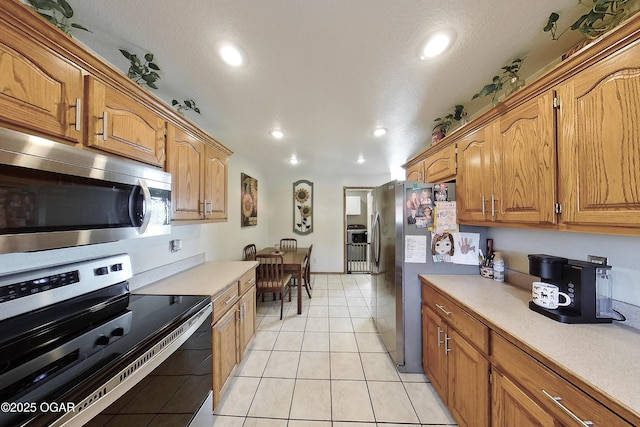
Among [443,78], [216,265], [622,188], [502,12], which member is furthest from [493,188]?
[216,265]

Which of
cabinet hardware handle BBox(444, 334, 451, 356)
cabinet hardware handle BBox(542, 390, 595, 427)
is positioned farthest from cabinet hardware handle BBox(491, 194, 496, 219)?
cabinet hardware handle BBox(542, 390, 595, 427)

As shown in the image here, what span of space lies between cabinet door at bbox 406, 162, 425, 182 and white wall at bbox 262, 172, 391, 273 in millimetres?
2198

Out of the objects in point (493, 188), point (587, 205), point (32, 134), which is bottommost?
point (587, 205)

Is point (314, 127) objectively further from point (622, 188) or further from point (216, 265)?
point (622, 188)

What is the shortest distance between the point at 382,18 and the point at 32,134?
5.17ft

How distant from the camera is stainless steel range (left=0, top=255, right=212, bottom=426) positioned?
0.61m

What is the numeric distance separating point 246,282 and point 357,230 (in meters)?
4.51

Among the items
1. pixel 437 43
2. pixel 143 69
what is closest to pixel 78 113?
pixel 143 69

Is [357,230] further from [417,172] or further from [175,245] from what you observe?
[175,245]

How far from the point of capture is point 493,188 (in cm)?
150

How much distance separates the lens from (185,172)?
1682 mm

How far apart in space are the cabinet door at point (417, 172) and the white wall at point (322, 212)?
220 cm

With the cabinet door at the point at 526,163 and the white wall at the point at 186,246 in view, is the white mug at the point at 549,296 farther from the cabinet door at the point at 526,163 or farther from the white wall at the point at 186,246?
the white wall at the point at 186,246

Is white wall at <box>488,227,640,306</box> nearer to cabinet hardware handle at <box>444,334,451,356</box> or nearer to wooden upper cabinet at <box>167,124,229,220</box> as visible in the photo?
cabinet hardware handle at <box>444,334,451,356</box>
